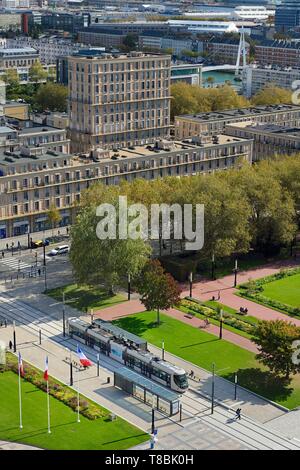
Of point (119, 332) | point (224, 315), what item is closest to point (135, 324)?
point (119, 332)

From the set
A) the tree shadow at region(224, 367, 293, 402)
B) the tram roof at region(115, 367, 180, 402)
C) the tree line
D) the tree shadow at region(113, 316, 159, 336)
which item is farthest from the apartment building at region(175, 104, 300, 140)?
the tram roof at region(115, 367, 180, 402)

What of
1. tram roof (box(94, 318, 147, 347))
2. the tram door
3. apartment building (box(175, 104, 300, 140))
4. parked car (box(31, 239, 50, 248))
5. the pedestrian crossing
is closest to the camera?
the tram door

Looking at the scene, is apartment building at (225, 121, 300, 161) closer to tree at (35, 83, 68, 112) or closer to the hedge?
tree at (35, 83, 68, 112)

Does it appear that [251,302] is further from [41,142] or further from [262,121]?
[262,121]

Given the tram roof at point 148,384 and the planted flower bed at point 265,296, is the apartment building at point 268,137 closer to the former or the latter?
the planted flower bed at point 265,296

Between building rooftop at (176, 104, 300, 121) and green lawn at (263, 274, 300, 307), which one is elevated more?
building rooftop at (176, 104, 300, 121)

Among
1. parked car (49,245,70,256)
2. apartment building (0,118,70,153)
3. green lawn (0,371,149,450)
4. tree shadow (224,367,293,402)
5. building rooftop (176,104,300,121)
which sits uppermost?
building rooftop (176,104,300,121)

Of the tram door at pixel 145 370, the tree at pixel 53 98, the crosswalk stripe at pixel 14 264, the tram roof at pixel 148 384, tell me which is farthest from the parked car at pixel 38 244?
the tree at pixel 53 98
